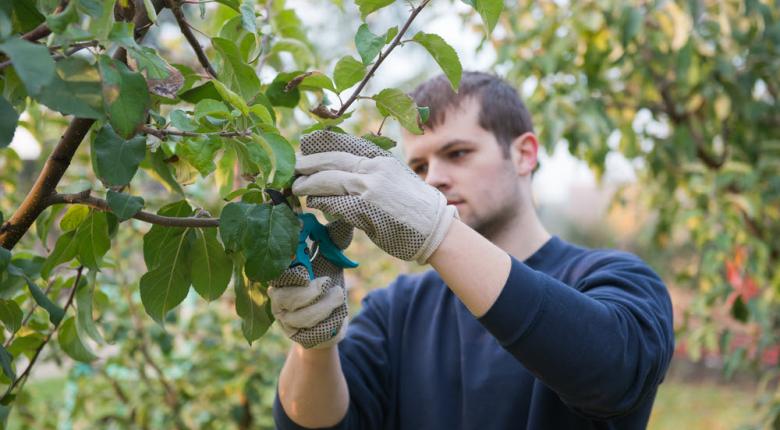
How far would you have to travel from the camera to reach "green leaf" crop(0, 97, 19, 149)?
69 centimetres

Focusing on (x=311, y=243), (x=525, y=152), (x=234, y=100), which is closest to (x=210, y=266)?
(x=311, y=243)

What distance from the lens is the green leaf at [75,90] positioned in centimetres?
69

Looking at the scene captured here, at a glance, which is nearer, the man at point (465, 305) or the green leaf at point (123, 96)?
the green leaf at point (123, 96)

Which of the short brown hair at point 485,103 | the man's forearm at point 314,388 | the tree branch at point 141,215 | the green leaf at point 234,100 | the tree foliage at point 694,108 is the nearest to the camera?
the green leaf at point 234,100

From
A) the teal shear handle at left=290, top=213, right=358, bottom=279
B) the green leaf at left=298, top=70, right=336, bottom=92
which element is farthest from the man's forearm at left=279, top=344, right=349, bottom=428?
the green leaf at left=298, top=70, right=336, bottom=92

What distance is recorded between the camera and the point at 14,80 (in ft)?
2.83

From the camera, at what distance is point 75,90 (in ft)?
2.32

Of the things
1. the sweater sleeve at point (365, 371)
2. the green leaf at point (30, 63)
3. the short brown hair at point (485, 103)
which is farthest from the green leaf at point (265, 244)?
the short brown hair at point (485, 103)

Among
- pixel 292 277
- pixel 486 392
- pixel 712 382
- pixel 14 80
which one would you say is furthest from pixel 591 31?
pixel 712 382

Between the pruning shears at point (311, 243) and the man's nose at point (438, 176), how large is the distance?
532 millimetres

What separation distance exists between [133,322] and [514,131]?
143 cm

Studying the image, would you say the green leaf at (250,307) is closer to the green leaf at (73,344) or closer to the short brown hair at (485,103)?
the green leaf at (73,344)

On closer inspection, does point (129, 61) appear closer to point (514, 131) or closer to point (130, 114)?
point (130, 114)

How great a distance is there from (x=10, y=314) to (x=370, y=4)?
573mm
